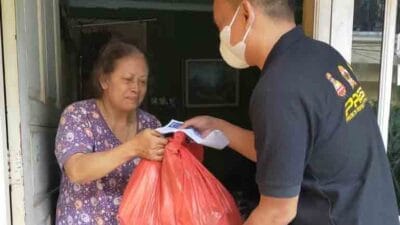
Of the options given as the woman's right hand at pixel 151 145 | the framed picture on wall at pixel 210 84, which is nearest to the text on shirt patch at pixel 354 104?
the woman's right hand at pixel 151 145

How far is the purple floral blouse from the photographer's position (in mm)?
1455

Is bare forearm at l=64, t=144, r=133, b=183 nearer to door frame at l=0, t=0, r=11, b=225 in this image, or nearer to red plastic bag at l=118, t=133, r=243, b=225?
red plastic bag at l=118, t=133, r=243, b=225

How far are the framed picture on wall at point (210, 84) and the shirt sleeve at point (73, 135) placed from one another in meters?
3.73

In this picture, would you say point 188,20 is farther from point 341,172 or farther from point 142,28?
point 341,172

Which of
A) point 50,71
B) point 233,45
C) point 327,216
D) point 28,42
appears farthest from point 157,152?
point 50,71

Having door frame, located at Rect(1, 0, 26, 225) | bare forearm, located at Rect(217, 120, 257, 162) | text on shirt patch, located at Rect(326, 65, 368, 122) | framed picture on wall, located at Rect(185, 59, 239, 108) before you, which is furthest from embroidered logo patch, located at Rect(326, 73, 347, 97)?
framed picture on wall, located at Rect(185, 59, 239, 108)

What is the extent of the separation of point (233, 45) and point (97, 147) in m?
0.64

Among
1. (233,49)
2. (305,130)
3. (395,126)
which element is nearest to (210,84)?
(395,126)

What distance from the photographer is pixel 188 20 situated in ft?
17.0

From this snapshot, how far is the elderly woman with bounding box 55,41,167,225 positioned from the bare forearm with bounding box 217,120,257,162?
10.7 inches

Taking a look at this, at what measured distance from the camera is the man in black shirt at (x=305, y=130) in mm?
878

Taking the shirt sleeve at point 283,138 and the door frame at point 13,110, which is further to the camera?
the door frame at point 13,110

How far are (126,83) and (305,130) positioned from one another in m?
0.77

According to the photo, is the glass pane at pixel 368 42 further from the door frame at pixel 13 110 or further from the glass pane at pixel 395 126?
the door frame at pixel 13 110
